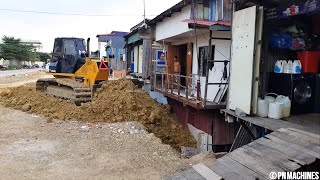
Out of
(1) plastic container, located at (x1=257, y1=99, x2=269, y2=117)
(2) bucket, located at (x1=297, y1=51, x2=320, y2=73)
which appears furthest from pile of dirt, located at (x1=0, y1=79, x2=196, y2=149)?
(2) bucket, located at (x1=297, y1=51, x2=320, y2=73)

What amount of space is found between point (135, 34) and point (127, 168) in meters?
14.4

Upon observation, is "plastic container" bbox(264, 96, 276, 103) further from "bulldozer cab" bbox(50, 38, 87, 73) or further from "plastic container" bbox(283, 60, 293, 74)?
"bulldozer cab" bbox(50, 38, 87, 73)

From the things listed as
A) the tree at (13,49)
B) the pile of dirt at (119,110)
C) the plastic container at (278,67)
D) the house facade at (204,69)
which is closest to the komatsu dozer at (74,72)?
the pile of dirt at (119,110)

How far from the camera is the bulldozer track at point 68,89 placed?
14625 mm

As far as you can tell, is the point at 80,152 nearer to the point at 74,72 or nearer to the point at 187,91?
the point at 187,91

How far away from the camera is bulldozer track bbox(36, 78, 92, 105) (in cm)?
1462

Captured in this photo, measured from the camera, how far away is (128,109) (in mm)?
13195

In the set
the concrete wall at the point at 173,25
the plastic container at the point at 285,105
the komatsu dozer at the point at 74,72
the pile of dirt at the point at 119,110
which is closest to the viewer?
the plastic container at the point at 285,105

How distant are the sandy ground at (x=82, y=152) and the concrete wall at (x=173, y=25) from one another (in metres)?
4.13

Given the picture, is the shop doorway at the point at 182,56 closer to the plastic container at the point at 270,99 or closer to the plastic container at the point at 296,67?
the plastic container at the point at 270,99

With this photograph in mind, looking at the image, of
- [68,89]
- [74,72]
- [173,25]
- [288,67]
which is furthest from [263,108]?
[74,72]

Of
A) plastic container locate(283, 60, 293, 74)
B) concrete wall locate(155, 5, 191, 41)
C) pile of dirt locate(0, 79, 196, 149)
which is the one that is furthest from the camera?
pile of dirt locate(0, 79, 196, 149)

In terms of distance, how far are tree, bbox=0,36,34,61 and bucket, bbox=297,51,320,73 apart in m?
61.2

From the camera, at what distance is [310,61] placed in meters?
7.54
